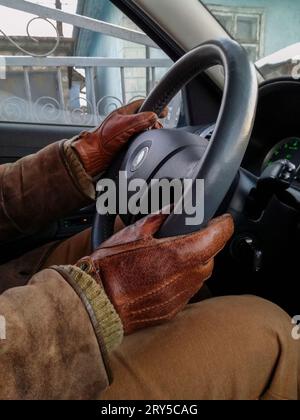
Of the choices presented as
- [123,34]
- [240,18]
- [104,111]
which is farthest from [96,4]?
[240,18]

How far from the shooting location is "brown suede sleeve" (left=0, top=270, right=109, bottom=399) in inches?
18.7

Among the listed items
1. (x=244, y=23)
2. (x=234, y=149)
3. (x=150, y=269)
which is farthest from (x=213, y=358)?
(x=244, y=23)

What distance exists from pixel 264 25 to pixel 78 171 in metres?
0.93

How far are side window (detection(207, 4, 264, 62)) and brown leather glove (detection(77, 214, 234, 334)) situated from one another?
38.7 inches

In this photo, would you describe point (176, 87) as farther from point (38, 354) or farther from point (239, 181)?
point (38, 354)

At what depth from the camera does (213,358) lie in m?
0.63

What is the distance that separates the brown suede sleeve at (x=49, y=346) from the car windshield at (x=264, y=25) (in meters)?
1.02

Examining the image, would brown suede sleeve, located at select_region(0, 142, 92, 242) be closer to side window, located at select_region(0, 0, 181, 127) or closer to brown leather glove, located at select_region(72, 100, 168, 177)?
brown leather glove, located at select_region(72, 100, 168, 177)

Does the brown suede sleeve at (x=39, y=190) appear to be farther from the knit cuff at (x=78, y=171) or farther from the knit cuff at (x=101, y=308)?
the knit cuff at (x=101, y=308)

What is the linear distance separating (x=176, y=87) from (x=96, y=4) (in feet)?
3.10

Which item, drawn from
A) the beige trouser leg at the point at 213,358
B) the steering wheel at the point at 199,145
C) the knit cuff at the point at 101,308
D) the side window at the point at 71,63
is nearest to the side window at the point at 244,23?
the side window at the point at 71,63

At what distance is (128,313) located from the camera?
0.54 metres

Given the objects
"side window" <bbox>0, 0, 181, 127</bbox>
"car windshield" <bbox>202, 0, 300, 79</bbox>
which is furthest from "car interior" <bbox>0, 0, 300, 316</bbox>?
"side window" <bbox>0, 0, 181, 127</bbox>

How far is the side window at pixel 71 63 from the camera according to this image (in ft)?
5.19
